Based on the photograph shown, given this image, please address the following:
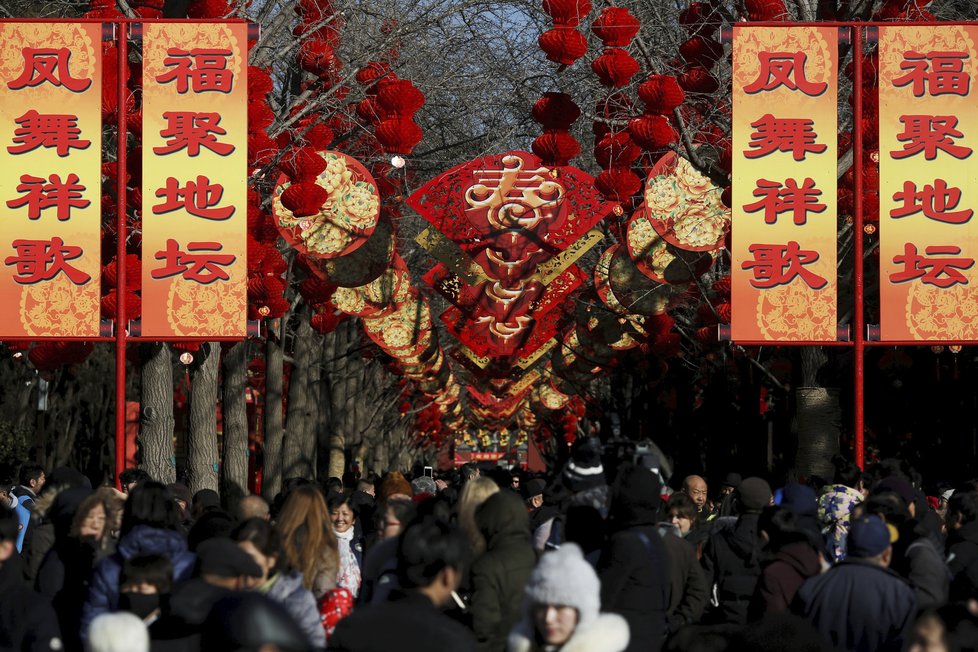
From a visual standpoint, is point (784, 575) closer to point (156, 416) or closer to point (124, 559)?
point (124, 559)

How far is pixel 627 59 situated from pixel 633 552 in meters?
9.28

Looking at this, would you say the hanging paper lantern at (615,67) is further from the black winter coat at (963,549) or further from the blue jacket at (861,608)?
the blue jacket at (861,608)

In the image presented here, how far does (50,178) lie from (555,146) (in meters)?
5.61

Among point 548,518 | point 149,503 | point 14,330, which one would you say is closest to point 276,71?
point 14,330

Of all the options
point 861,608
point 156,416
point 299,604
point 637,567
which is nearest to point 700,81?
point 156,416

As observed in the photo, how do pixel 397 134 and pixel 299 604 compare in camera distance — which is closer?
pixel 299 604

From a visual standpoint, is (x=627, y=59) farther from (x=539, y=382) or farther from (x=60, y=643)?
(x=539, y=382)

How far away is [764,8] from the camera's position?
1634cm

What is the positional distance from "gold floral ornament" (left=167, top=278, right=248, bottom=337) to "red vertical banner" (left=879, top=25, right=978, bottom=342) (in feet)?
19.3

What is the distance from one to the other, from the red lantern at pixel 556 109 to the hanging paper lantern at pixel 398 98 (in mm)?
1493

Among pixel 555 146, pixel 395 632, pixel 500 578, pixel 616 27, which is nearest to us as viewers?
pixel 395 632

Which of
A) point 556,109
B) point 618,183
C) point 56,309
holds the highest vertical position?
point 556,109

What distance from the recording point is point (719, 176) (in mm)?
17953

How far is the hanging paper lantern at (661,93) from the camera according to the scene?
648 inches
